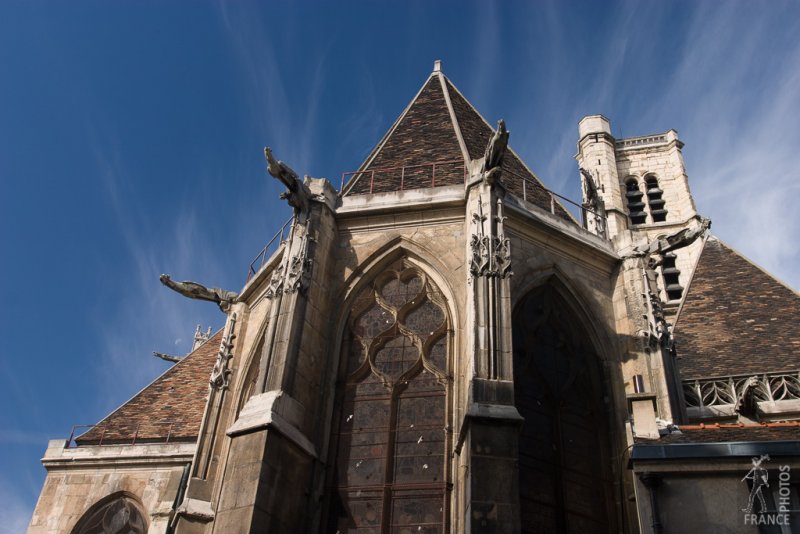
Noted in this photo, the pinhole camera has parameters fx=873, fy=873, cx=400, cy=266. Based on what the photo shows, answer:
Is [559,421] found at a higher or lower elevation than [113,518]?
higher

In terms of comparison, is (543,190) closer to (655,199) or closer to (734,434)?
(734,434)

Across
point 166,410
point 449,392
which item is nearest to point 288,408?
point 449,392

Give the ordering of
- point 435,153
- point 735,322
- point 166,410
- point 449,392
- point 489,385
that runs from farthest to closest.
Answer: point 735,322, point 166,410, point 435,153, point 449,392, point 489,385

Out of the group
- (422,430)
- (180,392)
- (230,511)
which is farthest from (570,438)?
(180,392)

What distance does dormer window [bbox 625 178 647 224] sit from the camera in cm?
3919

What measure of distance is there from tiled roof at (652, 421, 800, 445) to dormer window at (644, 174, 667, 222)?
31.3 metres

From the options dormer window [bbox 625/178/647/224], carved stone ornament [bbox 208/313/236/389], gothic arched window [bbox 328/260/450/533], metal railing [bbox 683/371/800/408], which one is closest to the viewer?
gothic arched window [bbox 328/260/450/533]

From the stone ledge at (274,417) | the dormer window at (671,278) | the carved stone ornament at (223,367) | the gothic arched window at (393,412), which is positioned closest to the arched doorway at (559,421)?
the gothic arched window at (393,412)

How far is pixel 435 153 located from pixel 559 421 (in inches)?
234

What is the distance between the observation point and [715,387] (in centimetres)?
1413

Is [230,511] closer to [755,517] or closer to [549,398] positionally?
[549,398]

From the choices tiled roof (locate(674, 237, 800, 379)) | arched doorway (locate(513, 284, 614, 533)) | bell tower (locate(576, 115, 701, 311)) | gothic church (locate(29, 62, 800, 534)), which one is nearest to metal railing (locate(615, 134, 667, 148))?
bell tower (locate(576, 115, 701, 311))

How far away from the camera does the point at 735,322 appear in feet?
55.1

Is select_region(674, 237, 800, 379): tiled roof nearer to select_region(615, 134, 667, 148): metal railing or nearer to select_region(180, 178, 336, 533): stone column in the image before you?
select_region(180, 178, 336, 533): stone column
